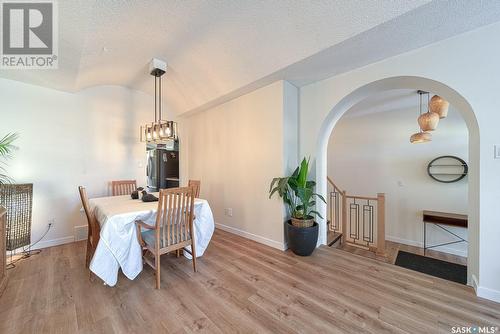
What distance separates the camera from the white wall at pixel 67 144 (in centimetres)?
291

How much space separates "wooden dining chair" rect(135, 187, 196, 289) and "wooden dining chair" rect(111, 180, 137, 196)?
1.64 meters

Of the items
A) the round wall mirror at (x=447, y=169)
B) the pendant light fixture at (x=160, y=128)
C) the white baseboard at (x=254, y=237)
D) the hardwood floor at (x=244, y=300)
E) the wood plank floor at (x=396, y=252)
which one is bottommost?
the wood plank floor at (x=396, y=252)

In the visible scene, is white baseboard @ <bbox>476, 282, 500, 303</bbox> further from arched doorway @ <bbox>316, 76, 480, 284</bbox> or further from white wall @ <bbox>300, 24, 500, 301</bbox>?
arched doorway @ <bbox>316, 76, 480, 284</bbox>

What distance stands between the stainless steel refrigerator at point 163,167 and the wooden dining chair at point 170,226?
2846mm

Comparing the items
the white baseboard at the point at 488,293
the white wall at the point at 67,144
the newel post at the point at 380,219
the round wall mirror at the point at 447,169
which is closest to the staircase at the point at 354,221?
the newel post at the point at 380,219

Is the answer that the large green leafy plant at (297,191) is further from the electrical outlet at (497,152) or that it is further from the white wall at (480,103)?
the electrical outlet at (497,152)

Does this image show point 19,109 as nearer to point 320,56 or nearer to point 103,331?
point 103,331

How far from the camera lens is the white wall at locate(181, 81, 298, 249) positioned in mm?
2902

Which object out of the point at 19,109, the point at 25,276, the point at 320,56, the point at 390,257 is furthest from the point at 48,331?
the point at 390,257

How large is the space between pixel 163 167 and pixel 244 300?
168 inches

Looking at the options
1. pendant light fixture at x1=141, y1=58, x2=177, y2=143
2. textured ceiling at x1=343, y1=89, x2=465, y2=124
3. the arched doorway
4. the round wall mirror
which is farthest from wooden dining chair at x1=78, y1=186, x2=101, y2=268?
the round wall mirror

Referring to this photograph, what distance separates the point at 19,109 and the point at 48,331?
10.4ft

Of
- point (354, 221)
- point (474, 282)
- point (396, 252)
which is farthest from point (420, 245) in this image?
point (474, 282)

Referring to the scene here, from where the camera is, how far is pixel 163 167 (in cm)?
522
